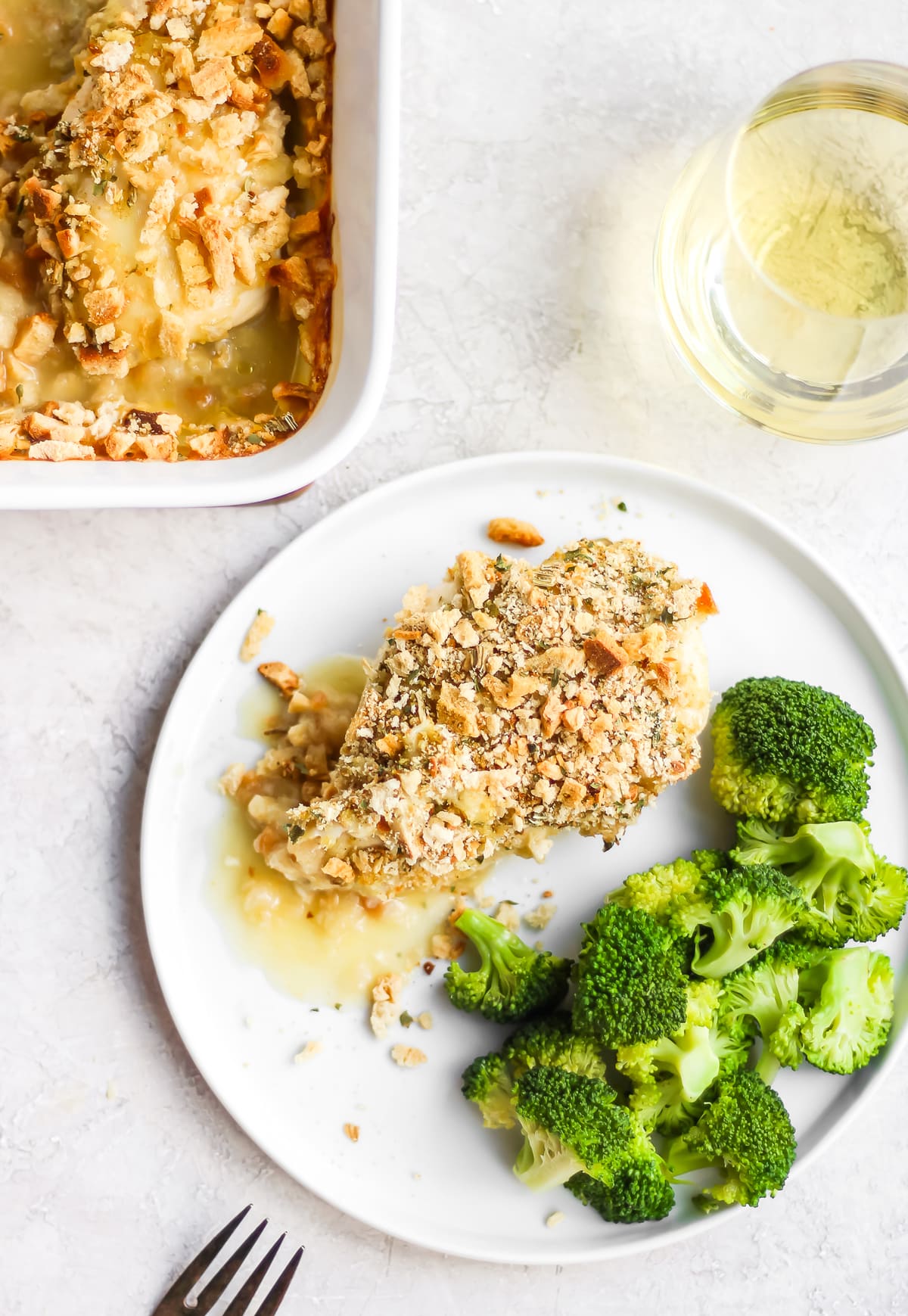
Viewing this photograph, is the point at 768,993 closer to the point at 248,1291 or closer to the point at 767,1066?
the point at 767,1066

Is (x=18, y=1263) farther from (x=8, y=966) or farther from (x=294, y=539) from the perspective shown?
(x=294, y=539)

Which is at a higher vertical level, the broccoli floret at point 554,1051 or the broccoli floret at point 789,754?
the broccoli floret at point 789,754

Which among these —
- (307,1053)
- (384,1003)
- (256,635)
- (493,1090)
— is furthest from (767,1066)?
(256,635)

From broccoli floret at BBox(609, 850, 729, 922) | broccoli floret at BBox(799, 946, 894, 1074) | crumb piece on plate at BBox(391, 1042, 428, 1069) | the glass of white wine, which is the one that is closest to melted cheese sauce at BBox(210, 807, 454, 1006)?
crumb piece on plate at BBox(391, 1042, 428, 1069)

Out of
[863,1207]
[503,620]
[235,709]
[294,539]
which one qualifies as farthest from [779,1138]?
[294,539]

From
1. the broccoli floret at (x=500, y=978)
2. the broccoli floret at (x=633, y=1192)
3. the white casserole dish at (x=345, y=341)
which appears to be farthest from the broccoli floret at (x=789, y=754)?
the white casserole dish at (x=345, y=341)

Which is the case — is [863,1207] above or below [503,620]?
below

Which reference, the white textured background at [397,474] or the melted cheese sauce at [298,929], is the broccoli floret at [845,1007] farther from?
the melted cheese sauce at [298,929]
